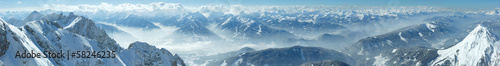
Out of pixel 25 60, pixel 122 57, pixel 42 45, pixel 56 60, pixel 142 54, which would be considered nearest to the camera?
pixel 25 60

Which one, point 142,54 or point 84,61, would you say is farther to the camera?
point 142,54

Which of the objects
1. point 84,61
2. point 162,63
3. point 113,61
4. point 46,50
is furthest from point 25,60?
point 162,63

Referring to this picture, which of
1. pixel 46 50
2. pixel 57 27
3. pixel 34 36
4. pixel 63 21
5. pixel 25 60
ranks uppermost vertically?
pixel 63 21

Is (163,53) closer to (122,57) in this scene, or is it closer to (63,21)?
(122,57)

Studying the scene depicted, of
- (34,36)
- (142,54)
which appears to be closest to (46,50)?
(34,36)

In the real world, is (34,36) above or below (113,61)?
above

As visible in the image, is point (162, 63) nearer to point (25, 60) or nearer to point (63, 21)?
point (25, 60)

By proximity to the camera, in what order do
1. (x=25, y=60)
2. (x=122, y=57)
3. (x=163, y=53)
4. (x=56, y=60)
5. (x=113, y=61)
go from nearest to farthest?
1. (x=25, y=60)
2. (x=56, y=60)
3. (x=113, y=61)
4. (x=122, y=57)
5. (x=163, y=53)

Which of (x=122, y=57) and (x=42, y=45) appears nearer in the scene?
(x=42, y=45)

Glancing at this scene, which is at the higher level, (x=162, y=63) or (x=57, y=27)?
(x=57, y=27)
